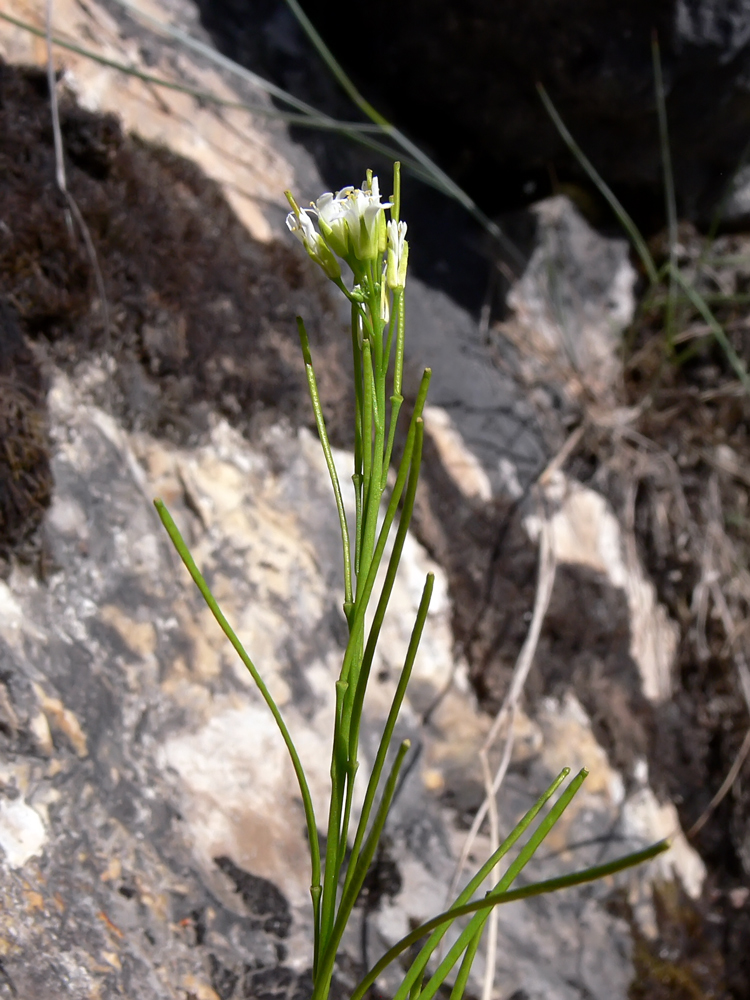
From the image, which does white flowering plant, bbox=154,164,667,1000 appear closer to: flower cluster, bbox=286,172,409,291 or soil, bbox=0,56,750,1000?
flower cluster, bbox=286,172,409,291

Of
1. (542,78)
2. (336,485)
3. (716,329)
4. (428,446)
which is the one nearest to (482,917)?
(336,485)

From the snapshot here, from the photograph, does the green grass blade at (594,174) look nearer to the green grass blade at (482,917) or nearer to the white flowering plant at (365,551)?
the white flowering plant at (365,551)

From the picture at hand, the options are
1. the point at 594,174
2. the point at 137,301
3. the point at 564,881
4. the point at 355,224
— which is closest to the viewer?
the point at 564,881

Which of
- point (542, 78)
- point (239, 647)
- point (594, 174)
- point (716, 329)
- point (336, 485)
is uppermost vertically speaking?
point (542, 78)

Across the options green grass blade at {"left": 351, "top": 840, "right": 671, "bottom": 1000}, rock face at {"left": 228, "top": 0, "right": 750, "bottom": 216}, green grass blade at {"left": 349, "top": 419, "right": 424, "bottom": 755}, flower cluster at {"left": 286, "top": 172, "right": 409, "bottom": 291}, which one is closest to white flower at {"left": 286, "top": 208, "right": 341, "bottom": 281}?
flower cluster at {"left": 286, "top": 172, "right": 409, "bottom": 291}

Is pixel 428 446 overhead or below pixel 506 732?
overhead

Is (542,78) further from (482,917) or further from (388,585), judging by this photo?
(482,917)

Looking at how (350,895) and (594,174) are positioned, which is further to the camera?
(594,174)
